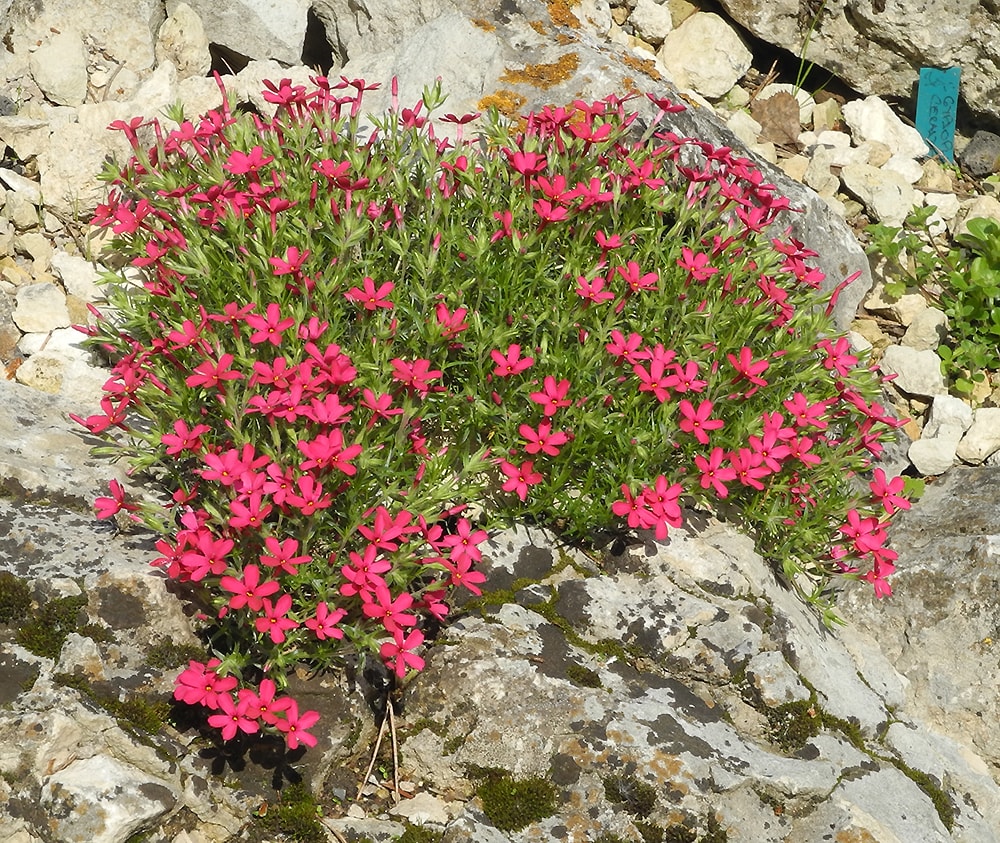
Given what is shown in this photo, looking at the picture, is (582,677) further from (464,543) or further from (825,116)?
(825,116)

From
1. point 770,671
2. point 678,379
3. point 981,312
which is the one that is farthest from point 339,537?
point 981,312

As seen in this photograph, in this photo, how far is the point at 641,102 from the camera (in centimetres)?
659

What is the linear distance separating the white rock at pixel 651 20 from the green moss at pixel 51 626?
7.05 metres

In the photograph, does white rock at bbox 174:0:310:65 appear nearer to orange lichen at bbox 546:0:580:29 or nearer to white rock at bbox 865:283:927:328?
orange lichen at bbox 546:0:580:29

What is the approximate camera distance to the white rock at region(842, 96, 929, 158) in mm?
8664

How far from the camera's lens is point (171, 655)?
391 centimetres

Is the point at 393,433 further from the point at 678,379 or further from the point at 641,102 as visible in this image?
the point at 641,102

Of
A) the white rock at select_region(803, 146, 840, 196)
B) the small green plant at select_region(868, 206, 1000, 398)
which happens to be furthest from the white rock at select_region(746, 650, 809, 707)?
the white rock at select_region(803, 146, 840, 196)

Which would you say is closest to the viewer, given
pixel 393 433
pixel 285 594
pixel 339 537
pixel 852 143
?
pixel 285 594

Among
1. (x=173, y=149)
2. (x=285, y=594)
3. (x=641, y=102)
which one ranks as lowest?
(x=285, y=594)

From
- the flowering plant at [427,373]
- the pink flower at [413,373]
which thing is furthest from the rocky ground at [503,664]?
the pink flower at [413,373]

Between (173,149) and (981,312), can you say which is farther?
(981,312)

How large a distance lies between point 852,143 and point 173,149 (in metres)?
5.82

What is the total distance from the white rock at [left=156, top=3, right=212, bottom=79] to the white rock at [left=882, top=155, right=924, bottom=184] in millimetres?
5495
